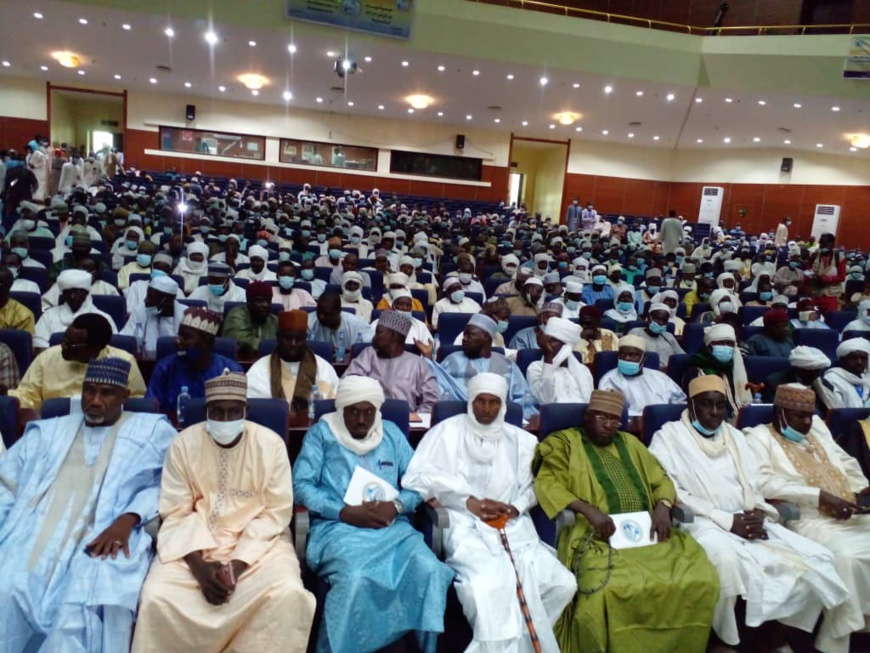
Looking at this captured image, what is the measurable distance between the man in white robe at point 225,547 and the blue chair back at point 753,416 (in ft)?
8.14

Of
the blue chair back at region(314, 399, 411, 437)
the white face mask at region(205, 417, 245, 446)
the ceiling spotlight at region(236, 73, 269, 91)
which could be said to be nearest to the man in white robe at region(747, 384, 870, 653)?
the blue chair back at region(314, 399, 411, 437)

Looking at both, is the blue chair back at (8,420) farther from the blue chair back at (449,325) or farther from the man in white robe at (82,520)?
the blue chair back at (449,325)

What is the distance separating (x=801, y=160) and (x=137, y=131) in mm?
22782

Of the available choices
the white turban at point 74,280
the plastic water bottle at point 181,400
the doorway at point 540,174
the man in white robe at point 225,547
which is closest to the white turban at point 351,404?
the man in white robe at point 225,547

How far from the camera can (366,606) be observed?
2.51 m

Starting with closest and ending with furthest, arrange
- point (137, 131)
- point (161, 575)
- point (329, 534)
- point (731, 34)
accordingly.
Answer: point (161, 575) → point (329, 534) → point (731, 34) → point (137, 131)

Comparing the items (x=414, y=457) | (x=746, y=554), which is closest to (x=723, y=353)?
(x=746, y=554)

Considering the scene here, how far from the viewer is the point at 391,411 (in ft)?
10.9

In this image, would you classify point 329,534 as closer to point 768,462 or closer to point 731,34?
point 768,462

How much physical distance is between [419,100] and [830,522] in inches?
711

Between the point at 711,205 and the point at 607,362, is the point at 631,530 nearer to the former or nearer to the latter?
the point at 607,362

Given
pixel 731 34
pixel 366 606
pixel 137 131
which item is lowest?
pixel 366 606

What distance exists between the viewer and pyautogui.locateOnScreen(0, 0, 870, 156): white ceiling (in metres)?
14.2

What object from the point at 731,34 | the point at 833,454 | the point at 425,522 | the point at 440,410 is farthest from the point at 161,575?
the point at 731,34
